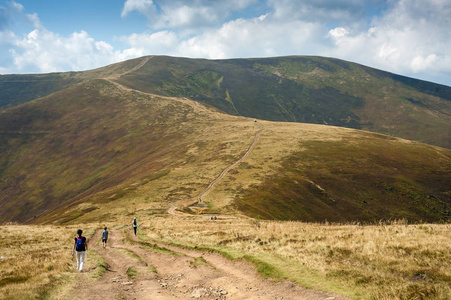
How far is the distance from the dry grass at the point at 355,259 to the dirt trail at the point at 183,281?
971mm

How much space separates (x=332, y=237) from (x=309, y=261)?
285 inches

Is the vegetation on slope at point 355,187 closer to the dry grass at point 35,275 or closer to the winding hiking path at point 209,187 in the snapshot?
the winding hiking path at point 209,187

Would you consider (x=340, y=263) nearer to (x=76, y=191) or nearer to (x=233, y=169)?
(x=233, y=169)

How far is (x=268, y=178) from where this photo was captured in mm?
75812

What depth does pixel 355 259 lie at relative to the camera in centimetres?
1722

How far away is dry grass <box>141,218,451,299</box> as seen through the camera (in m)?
12.3

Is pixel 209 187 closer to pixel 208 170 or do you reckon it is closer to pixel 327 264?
pixel 208 170

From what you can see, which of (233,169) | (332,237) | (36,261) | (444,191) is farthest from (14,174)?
(444,191)

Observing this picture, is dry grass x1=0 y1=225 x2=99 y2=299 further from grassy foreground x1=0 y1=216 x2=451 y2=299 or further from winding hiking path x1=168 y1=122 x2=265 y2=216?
winding hiking path x1=168 y1=122 x2=265 y2=216

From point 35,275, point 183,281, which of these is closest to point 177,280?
point 183,281

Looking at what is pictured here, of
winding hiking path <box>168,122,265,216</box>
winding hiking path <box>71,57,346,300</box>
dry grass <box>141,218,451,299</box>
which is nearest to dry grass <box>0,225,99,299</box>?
winding hiking path <box>71,57,346,300</box>

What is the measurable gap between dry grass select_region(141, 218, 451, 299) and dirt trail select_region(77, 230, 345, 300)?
38.2 inches

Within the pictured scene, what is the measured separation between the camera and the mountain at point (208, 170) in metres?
66.0

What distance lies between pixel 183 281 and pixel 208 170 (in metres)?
68.4
